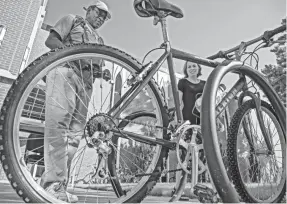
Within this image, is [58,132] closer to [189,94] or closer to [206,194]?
[206,194]

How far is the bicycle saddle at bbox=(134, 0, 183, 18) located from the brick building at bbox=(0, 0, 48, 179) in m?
5.48

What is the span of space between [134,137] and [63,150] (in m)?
0.63

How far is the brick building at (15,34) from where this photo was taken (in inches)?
242

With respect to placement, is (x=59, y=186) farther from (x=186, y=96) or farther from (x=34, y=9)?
(x=34, y=9)

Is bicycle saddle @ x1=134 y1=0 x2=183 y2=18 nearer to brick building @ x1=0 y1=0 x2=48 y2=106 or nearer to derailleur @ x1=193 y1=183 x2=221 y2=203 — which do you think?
derailleur @ x1=193 y1=183 x2=221 y2=203

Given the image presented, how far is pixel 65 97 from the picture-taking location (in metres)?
1.48

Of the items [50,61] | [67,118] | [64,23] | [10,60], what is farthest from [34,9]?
[50,61]

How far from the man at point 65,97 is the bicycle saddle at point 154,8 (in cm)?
50

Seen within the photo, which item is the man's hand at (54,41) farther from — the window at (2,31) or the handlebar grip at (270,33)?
the window at (2,31)

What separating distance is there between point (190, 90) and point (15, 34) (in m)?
6.02

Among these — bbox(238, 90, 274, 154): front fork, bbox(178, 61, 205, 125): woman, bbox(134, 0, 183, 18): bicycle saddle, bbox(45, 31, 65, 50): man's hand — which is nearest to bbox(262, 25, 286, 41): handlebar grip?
bbox(238, 90, 274, 154): front fork

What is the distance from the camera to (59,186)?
1.52 m

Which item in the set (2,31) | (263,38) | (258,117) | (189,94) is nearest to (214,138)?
(258,117)

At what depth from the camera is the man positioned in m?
1.54
